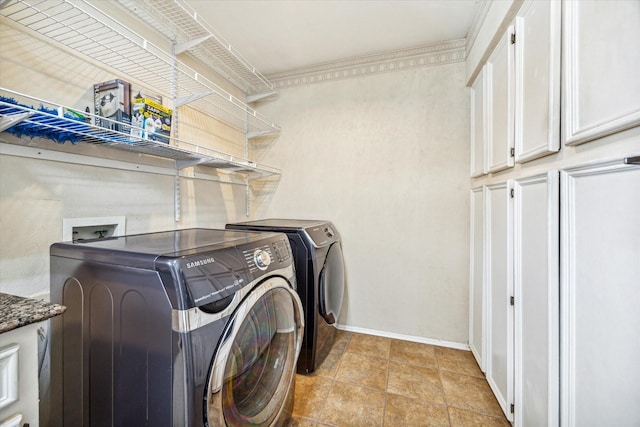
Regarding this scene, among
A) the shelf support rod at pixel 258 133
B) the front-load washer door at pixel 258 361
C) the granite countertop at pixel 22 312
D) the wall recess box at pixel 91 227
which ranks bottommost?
the front-load washer door at pixel 258 361

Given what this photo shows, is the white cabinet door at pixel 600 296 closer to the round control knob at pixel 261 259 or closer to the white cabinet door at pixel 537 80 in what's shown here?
the white cabinet door at pixel 537 80

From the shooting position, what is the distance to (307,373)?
5.64ft

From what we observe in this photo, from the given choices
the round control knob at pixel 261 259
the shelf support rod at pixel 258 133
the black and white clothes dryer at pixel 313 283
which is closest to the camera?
the round control knob at pixel 261 259

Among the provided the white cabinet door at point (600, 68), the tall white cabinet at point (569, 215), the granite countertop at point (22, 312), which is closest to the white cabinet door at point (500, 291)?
the tall white cabinet at point (569, 215)

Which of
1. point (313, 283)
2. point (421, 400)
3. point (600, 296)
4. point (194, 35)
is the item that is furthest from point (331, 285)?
point (194, 35)

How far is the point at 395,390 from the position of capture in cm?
159

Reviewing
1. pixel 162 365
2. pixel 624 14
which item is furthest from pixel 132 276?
pixel 624 14

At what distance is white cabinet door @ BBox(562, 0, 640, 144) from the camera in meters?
0.63

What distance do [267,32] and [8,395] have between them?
221 centimetres

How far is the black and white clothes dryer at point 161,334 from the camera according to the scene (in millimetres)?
718

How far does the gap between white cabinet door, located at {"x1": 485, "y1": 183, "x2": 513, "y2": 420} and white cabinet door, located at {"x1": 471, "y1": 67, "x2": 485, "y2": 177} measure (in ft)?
0.96

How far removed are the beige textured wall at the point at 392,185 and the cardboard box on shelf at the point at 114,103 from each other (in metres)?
1.46

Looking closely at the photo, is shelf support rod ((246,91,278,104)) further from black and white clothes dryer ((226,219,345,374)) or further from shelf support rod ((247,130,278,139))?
black and white clothes dryer ((226,219,345,374))

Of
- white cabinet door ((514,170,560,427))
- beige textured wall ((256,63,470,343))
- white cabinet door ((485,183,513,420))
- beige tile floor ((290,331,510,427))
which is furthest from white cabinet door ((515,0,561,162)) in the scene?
beige tile floor ((290,331,510,427))
